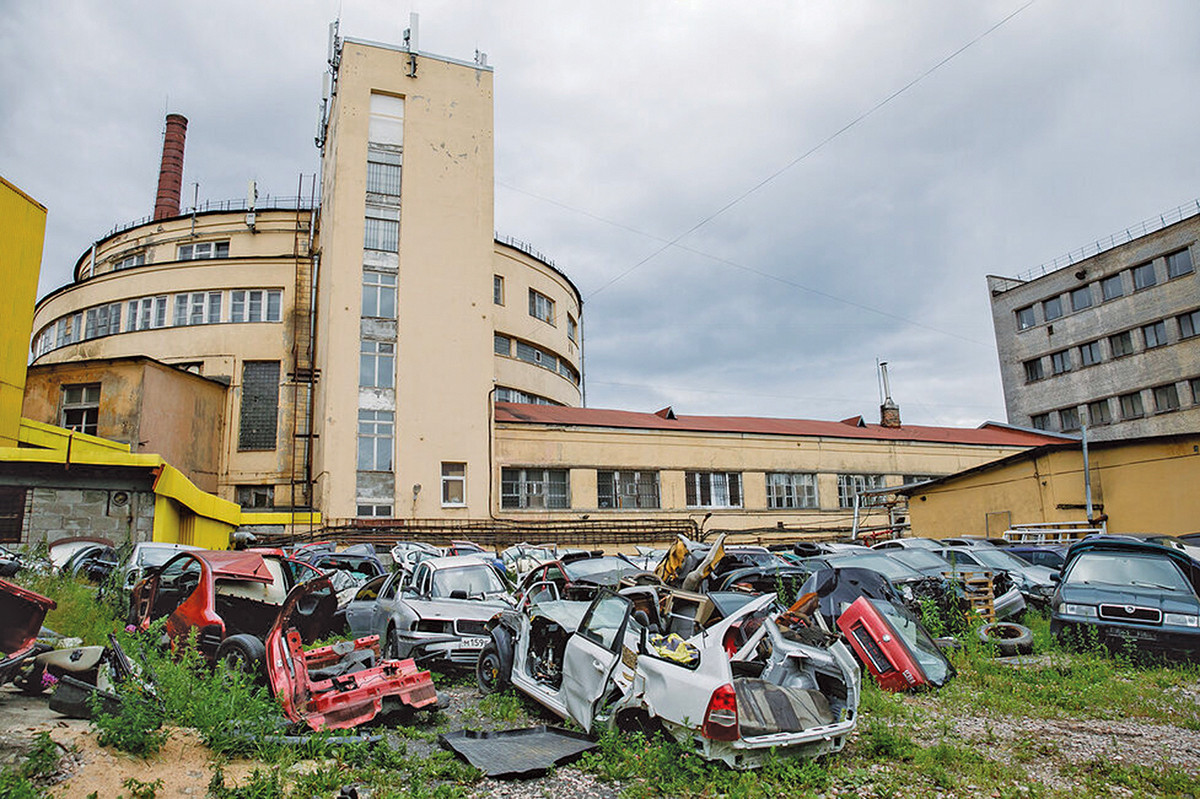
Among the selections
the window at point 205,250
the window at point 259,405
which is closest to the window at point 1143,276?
the window at point 259,405

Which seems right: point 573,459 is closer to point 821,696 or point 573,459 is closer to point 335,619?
point 335,619

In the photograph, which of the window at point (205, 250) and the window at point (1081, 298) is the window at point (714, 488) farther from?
the window at point (1081, 298)

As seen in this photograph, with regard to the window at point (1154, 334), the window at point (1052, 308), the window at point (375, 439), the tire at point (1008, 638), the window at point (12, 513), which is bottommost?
the tire at point (1008, 638)

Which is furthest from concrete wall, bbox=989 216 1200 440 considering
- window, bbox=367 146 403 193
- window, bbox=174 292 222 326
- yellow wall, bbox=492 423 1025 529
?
window, bbox=174 292 222 326

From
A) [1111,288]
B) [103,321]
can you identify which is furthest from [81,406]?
[1111,288]

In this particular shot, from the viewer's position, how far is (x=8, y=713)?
650 cm

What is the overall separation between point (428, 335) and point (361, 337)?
252 centimetres

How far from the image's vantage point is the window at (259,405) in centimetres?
3219

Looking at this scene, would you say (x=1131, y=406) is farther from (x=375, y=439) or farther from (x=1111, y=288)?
(x=375, y=439)

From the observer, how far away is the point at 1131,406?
45.3 metres

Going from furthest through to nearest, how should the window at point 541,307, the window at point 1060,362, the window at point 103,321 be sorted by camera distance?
the window at point 1060,362, the window at point 541,307, the window at point 103,321

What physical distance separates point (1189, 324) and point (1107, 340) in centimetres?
448

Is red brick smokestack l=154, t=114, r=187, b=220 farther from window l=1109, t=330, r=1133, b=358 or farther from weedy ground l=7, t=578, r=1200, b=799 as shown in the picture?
window l=1109, t=330, r=1133, b=358

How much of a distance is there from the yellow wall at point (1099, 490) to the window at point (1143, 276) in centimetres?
2552
